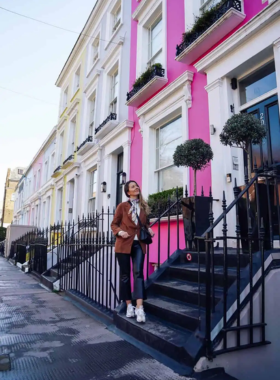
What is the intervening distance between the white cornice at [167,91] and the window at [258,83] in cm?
122

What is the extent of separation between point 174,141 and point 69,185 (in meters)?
8.15

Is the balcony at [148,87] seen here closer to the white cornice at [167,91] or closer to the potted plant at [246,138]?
the white cornice at [167,91]

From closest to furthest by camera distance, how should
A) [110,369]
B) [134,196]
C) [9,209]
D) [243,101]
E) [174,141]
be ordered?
[110,369], [134,196], [243,101], [174,141], [9,209]

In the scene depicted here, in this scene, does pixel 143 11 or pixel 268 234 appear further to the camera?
pixel 143 11

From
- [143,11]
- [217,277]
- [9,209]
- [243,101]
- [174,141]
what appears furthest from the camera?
[9,209]

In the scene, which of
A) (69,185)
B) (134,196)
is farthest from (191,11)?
(69,185)

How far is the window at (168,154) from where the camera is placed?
6.82m

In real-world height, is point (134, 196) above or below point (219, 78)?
below

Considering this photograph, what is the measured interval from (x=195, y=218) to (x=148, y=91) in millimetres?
4411

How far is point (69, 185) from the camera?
45.6 ft

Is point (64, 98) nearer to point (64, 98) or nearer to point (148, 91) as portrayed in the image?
point (64, 98)

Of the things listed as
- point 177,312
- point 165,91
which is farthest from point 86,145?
point 177,312

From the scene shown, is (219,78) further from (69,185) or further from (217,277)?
(69,185)

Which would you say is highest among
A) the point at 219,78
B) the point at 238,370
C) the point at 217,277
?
the point at 219,78
